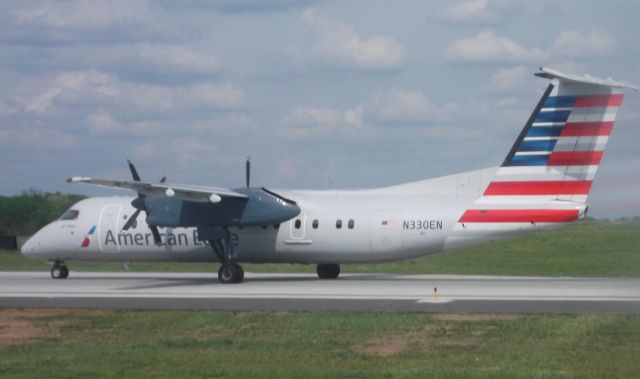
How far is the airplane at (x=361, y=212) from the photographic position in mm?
29688

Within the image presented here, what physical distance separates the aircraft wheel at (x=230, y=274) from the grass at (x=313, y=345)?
9.83 metres

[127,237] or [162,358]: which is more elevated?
[127,237]

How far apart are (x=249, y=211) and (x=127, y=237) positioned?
16.5 ft

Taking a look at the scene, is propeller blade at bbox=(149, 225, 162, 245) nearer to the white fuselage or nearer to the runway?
the white fuselage

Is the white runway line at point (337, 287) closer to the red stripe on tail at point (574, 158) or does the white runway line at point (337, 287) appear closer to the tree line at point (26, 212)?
the red stripe on tail at point (574, 158)

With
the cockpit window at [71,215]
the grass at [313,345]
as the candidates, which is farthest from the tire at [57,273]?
the grass at [313,345]

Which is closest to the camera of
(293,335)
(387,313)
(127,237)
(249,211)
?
(293,335)

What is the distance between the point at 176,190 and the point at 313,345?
13.9 metres

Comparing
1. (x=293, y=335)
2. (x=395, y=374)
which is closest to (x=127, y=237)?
(x=293, y=335)

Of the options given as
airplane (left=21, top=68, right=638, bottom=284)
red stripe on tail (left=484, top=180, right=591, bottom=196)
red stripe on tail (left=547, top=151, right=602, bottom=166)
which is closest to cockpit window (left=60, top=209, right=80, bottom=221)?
airplane (left=21, top=68, right=638, bottom=284)

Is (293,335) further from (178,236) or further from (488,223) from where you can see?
(178,236)

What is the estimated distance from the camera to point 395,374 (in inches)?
613

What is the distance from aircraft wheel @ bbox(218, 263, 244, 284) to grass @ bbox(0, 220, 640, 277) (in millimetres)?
9849

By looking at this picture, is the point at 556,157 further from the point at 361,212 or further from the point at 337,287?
the point at 337,287
